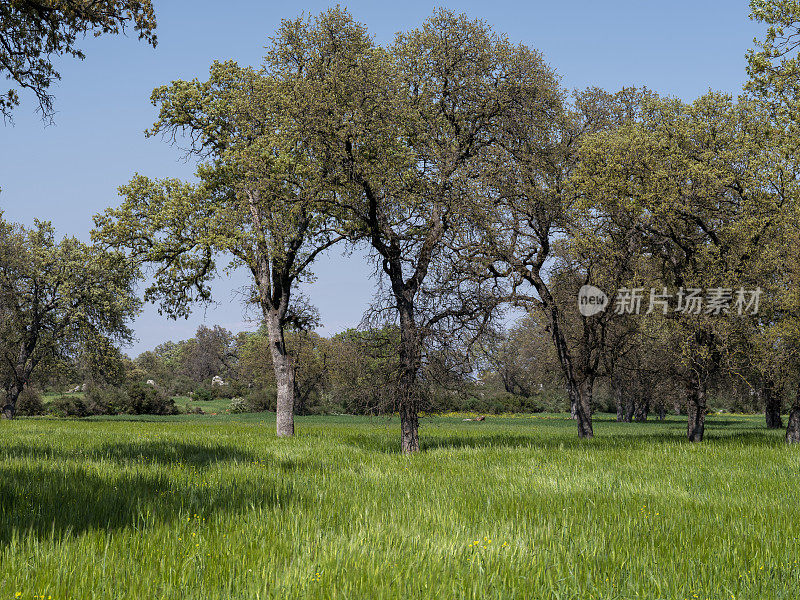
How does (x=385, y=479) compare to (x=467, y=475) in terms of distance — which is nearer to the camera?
(x=385, y=479)

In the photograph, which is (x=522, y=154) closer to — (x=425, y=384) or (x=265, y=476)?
(x=425, y=384)

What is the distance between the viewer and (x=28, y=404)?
52.1m

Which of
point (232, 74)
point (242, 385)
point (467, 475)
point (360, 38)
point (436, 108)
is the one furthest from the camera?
point (242, 385)

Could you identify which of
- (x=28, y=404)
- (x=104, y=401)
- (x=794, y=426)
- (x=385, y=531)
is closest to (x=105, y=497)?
(x=385, y=531)

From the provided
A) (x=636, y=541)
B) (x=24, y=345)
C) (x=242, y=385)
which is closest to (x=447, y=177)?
(x=636, y=541)

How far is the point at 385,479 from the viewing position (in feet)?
35.0

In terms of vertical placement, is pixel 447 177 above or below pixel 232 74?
below

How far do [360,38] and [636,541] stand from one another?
17908 millimetres

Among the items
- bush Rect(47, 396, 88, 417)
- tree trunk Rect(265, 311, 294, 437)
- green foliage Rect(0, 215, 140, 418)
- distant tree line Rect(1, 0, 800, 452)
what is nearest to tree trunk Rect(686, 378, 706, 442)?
distant tree line Rect(1, 0, 800, 452)

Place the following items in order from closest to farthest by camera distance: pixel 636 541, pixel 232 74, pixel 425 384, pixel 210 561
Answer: pixel 210 561
pixel 636 541
pixel 425 384
pixel 232 74

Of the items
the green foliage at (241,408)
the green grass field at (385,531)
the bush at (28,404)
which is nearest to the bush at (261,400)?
the green foliage at (241,408)

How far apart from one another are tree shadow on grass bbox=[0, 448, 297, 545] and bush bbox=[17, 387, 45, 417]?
48.8 meters

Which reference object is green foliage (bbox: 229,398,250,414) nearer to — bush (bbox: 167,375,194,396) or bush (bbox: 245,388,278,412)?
bush (bbox: 245,388,278,412)

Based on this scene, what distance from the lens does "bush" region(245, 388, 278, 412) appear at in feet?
218
